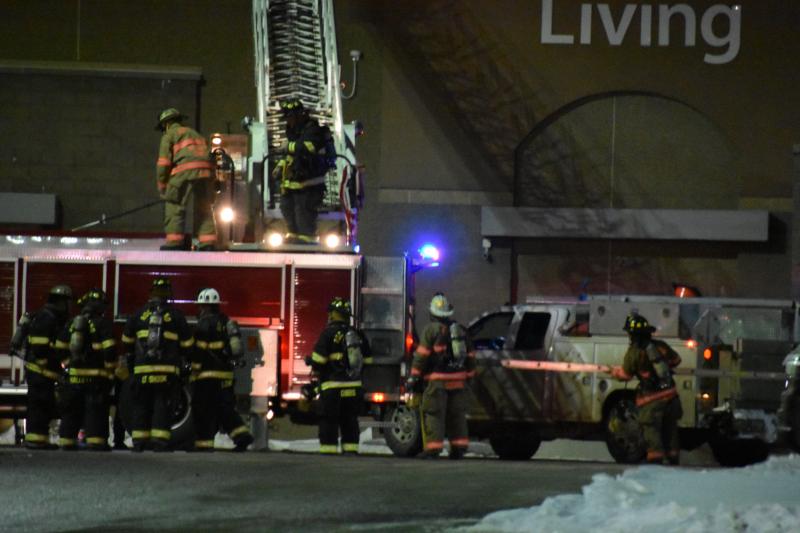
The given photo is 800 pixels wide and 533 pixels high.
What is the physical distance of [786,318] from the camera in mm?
16391

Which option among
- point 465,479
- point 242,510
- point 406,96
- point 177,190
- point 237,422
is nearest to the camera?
point 242,510

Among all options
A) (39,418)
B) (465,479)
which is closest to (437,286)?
(39,418)

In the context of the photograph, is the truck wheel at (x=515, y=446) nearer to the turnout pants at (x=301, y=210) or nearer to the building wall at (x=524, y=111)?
the turnout pants at (x=301, y=210)

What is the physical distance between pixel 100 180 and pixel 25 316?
10153 millimetres

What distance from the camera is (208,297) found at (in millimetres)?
14938

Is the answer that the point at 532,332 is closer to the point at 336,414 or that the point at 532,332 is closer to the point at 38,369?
the point at 336,414

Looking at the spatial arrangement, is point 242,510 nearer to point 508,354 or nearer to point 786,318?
point 508,354

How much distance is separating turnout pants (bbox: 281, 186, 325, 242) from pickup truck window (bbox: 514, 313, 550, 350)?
8.04 ft

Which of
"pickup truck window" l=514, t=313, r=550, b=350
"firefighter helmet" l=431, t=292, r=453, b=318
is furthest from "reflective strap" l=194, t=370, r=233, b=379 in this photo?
"pickup truck window" l=514, t=313, r=550, b=350

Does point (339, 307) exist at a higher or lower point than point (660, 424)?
higher

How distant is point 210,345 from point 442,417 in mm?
2355

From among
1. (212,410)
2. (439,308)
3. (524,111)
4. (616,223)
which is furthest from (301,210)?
(616,223)

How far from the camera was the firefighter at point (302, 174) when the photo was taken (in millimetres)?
16094

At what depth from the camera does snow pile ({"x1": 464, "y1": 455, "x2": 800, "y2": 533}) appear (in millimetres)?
8508
